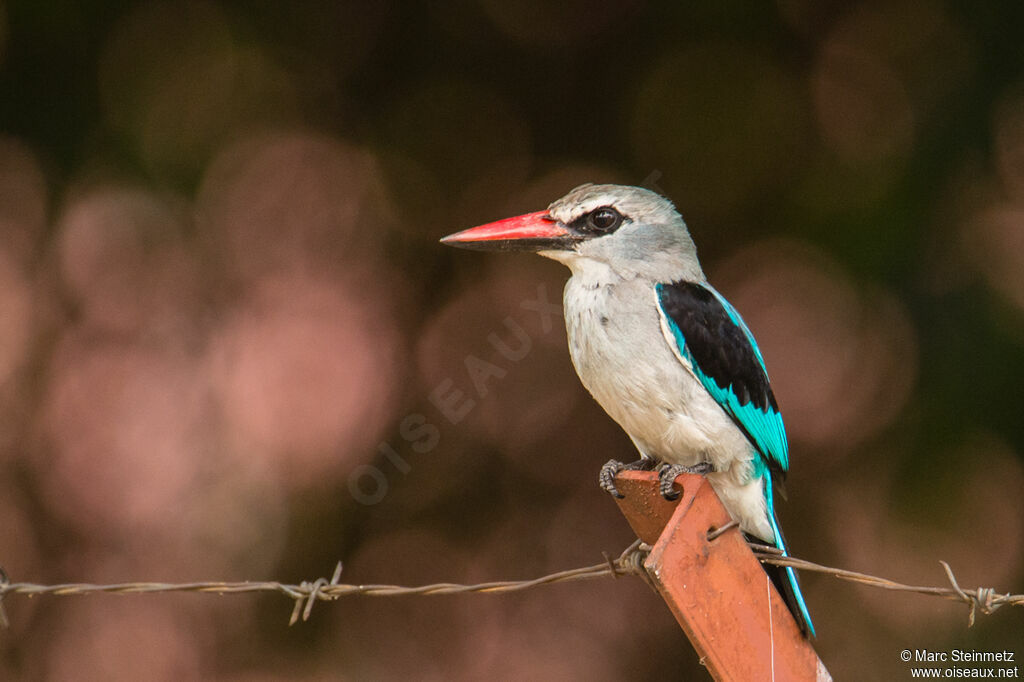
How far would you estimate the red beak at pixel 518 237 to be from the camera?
2875mm

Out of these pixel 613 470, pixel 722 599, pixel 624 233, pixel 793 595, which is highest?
pixel 624 233

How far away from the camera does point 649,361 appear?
259 centimetres

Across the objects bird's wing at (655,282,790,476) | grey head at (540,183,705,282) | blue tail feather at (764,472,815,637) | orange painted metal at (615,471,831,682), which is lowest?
blue tail feather at (764,472,815,637)

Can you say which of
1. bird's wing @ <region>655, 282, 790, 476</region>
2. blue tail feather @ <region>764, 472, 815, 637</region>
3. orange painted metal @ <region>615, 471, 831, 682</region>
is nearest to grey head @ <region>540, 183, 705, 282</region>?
bird's wing @ <region>655, 282, 790, 476</region>

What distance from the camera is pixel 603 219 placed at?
292cm

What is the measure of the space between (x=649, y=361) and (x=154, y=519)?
9.67ft

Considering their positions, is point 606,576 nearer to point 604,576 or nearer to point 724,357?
point 604,576

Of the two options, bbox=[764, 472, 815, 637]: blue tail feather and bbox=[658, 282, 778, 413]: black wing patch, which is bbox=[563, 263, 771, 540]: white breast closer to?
bbox=[658, 282, 778, 413]: black wing patch

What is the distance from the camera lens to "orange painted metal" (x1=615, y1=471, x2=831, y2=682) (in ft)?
6.04

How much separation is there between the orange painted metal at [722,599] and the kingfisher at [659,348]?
416 millimetres

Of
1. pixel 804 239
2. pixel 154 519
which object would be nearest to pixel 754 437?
pixel 804 239

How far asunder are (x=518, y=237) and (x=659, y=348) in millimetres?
559

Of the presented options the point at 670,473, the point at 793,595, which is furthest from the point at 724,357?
the point at 793,595

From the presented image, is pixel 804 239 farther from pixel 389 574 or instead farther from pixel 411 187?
pixel 389 574
